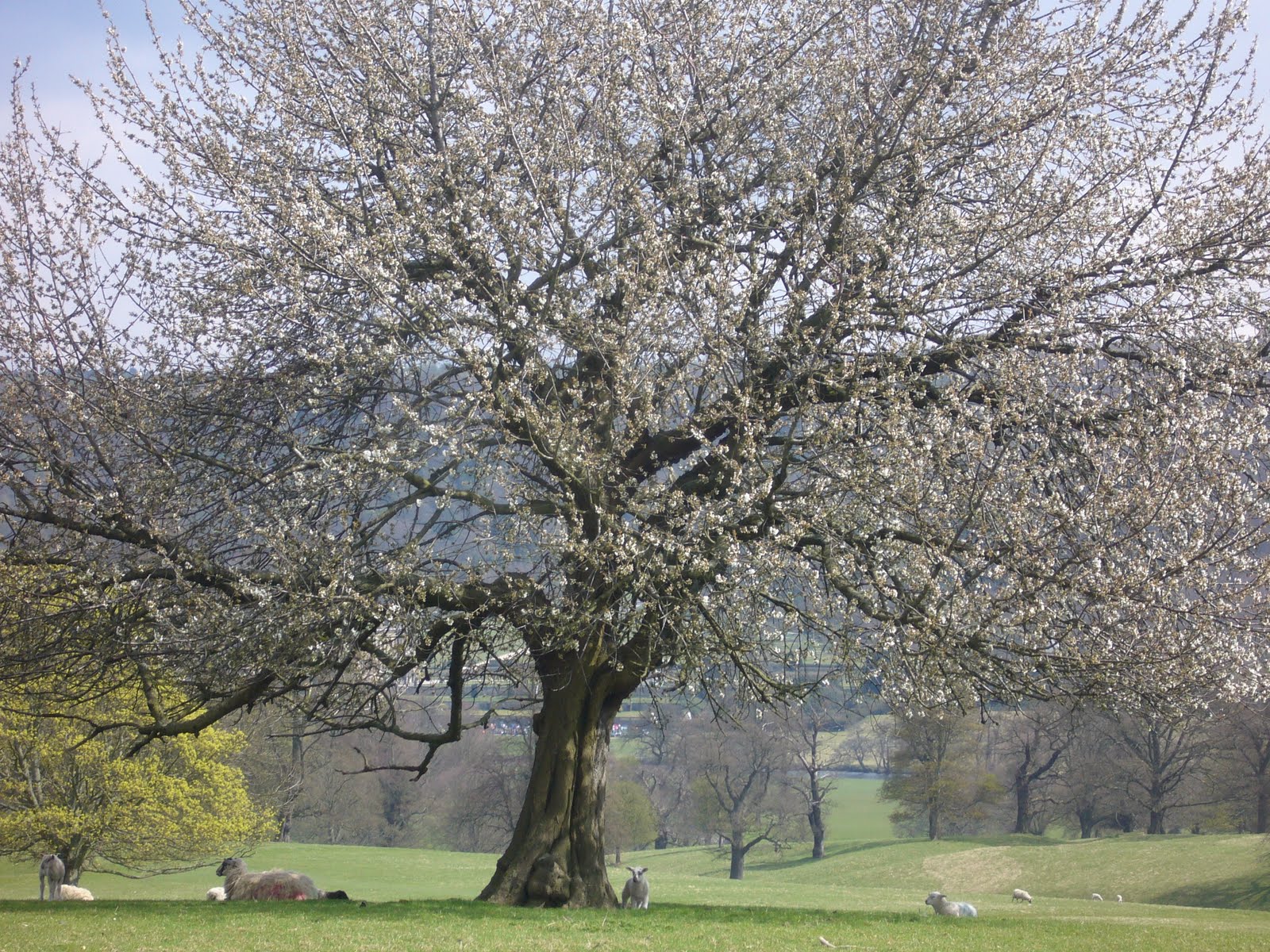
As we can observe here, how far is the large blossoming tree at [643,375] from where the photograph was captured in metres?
10.0

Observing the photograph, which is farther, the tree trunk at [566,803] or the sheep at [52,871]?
the sheep at [52,871]

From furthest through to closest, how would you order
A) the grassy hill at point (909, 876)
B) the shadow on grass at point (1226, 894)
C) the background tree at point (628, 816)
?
1. the background tree at point (628, 816)
2. the shadow on grass at point (1226, 894)
3. the grassy hill at point (909, 876)

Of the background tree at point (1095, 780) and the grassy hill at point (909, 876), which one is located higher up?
the background tree at point (1095, 780)

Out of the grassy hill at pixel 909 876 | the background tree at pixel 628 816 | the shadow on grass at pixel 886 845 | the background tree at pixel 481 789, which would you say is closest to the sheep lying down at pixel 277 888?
the grassy hill at pixel 909 876

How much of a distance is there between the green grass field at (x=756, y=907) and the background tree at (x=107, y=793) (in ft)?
5.69

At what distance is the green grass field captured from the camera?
937 centimetres

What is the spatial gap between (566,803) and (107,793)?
1743 cm

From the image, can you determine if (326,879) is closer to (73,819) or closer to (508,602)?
(73,819)

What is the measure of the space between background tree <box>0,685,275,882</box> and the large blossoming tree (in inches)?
526

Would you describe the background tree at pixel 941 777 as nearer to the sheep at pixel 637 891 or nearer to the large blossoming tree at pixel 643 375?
the sheep at pixel 637 891

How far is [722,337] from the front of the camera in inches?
419

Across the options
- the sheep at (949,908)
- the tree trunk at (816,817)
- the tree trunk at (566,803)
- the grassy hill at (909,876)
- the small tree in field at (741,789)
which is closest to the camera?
the tree trunk at (566,803)

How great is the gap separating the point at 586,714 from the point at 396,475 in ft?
15.3

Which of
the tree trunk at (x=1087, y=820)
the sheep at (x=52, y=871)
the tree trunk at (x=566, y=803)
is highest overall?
the tree trunk at (x=566, y=803)
